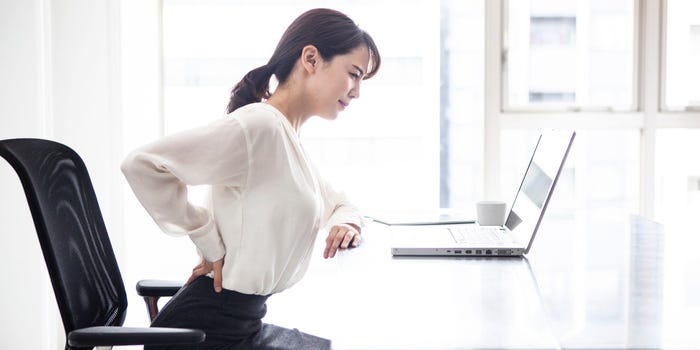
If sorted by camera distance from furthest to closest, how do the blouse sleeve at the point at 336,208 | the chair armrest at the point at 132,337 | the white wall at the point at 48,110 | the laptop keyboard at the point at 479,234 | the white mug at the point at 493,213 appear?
the white wall at the point at 48,110
the white mug at the point at 493,213
the blouse sleeve at the point at 336,208
the laptop keyboard at the point at 479,234
the chair armrest at the point at 132,337

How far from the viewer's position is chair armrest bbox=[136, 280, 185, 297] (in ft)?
5.29

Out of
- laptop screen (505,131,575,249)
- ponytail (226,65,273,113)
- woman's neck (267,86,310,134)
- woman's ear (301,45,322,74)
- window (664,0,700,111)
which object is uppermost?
window (664,0,700,111)

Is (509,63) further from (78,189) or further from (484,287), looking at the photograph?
(78,189)

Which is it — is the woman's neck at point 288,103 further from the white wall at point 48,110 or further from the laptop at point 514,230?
the white wall at point 48,110

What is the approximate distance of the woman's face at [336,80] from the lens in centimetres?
164

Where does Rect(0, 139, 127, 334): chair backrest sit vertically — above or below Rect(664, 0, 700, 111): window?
below

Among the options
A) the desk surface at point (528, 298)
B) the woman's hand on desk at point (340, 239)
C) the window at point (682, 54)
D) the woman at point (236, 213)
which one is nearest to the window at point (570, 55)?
the window at point (682, 54)

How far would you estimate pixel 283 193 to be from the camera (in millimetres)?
1362

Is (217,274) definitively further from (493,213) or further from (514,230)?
(493,213)

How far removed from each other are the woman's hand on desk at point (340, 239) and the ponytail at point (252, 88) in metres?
0.40

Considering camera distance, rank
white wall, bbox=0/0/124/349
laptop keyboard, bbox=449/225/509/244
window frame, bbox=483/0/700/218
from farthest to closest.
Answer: window frame, bbox=483/0/700/218
white wall, bbox=0/0/124/349
laptop keyboard, bbox=449/225/509/244

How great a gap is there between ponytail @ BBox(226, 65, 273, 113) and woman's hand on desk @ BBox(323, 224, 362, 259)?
404 millimetres

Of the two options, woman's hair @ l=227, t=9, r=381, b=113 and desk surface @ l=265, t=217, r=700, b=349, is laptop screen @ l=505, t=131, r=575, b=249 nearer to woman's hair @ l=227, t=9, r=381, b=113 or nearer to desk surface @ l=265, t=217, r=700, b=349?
desk surface @ l=265, t=217, r=700, b=349

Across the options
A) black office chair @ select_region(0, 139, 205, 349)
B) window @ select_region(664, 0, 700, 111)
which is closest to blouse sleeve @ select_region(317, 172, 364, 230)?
black office chair @ select_region(0, 139, 205, 349)
